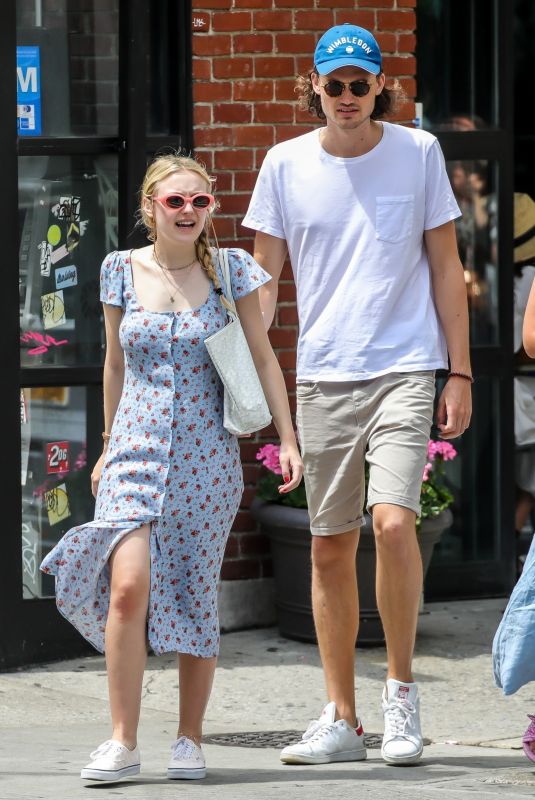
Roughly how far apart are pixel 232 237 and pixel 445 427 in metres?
2.10

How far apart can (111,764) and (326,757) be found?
78cm

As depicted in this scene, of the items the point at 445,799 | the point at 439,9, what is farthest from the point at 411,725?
the point at 439,9

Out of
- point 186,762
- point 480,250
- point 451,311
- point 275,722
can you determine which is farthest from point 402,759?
point 480,250

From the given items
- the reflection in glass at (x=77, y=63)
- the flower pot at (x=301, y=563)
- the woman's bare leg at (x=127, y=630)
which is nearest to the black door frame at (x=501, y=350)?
the flower pot at (x=301, y=563)

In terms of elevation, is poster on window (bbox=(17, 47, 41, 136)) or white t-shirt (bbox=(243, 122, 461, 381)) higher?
poster on window (bbox=(17, 47, 41, 136))

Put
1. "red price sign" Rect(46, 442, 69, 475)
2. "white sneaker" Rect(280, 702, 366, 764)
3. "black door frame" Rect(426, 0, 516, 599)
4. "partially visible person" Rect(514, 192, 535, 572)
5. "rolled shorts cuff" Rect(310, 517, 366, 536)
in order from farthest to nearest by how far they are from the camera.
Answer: "partially visible person" Rect(514, 192, 535, 572), "black door frame" Rect(426, 0, 516, 599), "red price sign" Rect(46, 442, 69, 475), "rolled shorts cuff" Rect(310, 517, 366, 536), "white sneaker" Rect(280, 702, 366, 764)

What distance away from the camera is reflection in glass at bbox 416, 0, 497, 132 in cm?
758

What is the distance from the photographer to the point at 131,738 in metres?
4.53

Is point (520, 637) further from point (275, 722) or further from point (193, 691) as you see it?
point (275, 722)

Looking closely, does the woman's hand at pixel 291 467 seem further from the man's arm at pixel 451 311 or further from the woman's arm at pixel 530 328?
the woman's arm at pixel 530 328

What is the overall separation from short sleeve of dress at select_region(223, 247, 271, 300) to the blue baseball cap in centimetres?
65

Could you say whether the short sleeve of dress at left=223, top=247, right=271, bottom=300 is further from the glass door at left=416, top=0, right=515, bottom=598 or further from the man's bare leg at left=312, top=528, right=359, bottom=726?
the glass door at left=416, top=0, right=515, bottom=598

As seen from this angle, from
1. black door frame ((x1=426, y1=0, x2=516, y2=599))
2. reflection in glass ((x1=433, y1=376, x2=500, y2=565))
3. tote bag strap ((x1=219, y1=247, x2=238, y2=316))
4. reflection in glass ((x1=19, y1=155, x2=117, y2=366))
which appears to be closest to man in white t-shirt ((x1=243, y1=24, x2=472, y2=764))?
tote bag strap ((x1=219, y1=247, x2=238, y2=316))

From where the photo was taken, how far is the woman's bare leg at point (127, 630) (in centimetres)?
450
